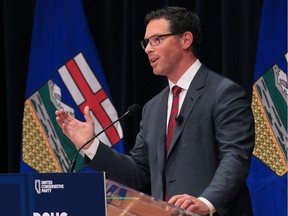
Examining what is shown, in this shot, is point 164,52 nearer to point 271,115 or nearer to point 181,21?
point 181,21

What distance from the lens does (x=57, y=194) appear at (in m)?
1.95

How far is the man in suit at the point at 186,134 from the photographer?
263 cm

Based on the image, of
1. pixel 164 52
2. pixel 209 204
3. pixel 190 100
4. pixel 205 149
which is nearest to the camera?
pixel 209 204

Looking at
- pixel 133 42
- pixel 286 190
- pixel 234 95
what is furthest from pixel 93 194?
pixel 133 42

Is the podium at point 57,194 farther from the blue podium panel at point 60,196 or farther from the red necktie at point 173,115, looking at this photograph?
the red necktie at point 173,115

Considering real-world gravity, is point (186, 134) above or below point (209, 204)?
above

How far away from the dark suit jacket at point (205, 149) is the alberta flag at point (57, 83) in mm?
1513

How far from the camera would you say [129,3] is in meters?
4.31

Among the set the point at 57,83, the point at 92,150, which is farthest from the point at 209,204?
the point at 57,83

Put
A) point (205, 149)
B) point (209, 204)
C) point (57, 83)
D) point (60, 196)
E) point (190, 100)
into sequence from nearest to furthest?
1. point (60, 196)
2. point (209, 204)
3. point (205, 149)
4. point (190, 100)
5. point (57, 83)

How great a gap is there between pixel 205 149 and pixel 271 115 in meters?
1.28

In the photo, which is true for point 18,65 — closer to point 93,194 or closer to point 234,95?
point 234,95

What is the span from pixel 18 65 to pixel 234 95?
2.22 metres

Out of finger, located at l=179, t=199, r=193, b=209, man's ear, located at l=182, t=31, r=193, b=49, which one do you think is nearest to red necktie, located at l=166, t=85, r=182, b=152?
man's ear, located at l=182, t=31, r=193, b=49
